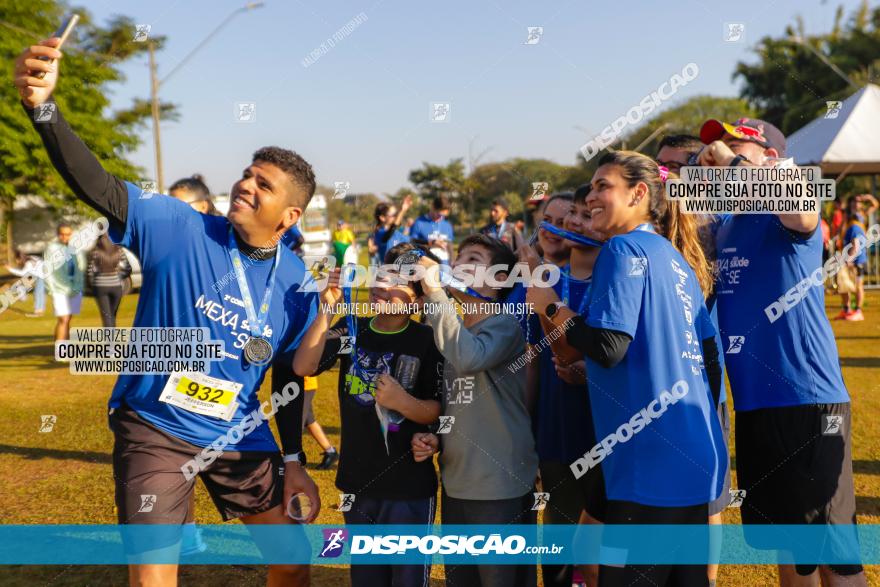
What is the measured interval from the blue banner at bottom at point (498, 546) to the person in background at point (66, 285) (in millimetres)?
8162

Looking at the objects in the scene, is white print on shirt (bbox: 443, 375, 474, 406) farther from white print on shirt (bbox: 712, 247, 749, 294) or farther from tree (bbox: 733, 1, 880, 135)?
tree (bbox: 733, 1, 880, 135)

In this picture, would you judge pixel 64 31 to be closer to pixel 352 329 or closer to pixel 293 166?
pixel 293 166

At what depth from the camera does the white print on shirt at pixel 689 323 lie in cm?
259

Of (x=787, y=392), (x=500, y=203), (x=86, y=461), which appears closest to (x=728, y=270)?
(x=787, y=392)

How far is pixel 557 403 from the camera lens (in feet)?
11.5

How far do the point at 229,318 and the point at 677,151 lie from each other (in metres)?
2.64

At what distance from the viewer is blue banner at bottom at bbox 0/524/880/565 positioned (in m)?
2.46

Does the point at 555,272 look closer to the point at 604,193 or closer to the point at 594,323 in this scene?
the point at 604,193

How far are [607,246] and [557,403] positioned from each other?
119cm

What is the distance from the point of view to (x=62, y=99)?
2834 cm

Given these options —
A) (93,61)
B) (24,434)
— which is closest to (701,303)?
(24,434)

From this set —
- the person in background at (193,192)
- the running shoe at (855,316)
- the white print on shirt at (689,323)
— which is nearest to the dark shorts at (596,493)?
the white print on shirt at (689,323)

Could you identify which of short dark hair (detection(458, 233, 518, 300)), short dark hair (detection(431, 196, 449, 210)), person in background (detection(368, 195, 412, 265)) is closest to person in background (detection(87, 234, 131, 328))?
person in background (detection(368, 195, 412, 265))

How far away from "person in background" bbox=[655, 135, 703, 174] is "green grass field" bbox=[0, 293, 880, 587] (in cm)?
236
